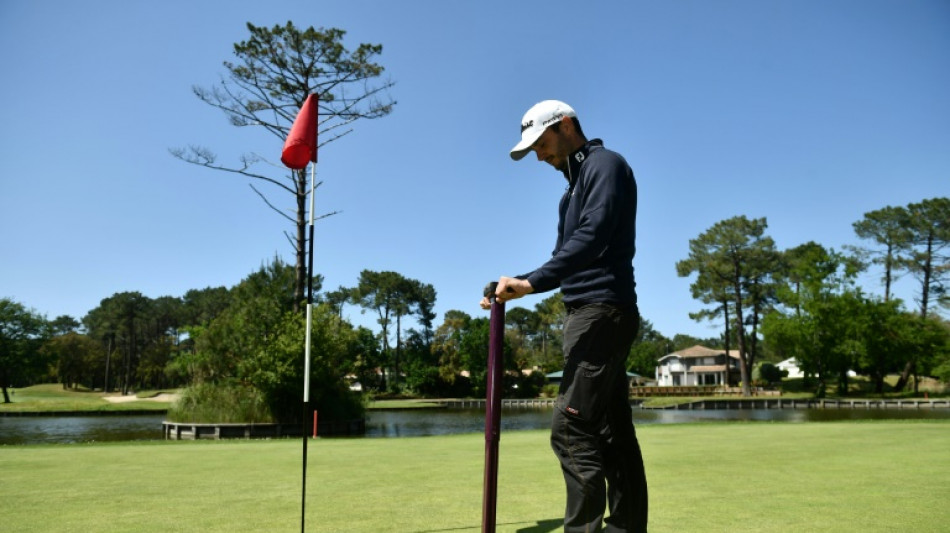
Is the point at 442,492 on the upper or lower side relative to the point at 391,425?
upper

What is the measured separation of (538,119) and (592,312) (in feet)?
3.24

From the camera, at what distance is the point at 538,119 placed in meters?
3.14

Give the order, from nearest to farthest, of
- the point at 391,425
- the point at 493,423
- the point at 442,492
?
the point at 493,423 → the point at 442,492 → the point at 391,425

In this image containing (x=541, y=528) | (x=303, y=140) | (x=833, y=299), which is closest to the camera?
(x=541, y=528)

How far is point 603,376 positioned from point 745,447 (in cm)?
673

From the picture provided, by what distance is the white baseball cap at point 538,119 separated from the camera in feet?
10.3

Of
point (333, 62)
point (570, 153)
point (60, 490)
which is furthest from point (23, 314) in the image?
point (570, 153)

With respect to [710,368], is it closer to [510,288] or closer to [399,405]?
[399,405]

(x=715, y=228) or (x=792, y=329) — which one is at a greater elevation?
(x=715, y=228)

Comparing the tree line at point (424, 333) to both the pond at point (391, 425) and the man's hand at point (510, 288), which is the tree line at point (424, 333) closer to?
the pond at point (391, 425)

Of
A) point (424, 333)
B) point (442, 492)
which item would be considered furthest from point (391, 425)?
point (424, 333)

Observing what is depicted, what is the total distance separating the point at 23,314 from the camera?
5991cm

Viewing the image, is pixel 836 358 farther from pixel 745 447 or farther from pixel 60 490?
pixel 60 490

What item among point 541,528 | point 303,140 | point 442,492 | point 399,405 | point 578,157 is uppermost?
point 303,140
